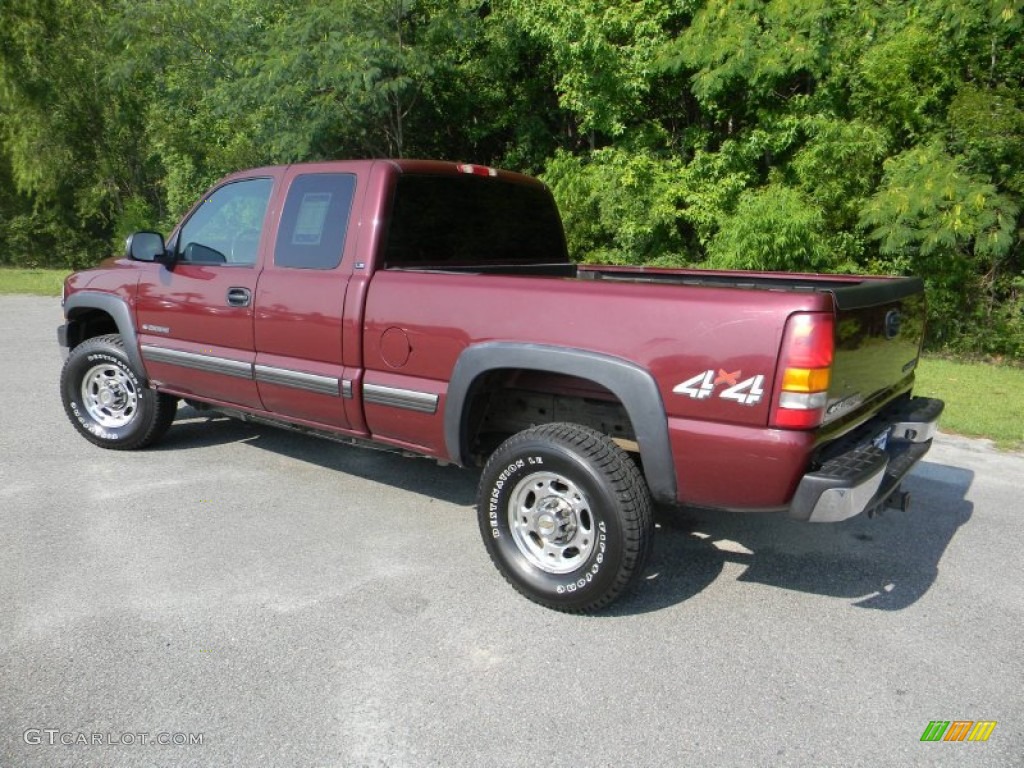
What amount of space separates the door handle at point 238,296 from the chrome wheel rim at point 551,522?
207 centimetres

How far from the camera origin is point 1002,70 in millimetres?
9617

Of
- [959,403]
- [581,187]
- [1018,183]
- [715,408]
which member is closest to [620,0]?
[581,187]

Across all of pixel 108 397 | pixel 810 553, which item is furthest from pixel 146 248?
pixel 810 553

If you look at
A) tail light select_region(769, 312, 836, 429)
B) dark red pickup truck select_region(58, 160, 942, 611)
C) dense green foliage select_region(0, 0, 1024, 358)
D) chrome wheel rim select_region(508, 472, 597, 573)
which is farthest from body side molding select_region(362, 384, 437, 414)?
dense green foliage select_region(0, 0, 1024, 358)

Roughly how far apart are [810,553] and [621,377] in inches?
67.8

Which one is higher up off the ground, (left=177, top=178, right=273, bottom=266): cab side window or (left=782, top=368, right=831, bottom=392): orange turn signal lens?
(left=177, top=178, right=273, bottom=266): cab side window

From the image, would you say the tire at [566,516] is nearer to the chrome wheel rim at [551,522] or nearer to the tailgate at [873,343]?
the chrome wheel rim at [551,522]

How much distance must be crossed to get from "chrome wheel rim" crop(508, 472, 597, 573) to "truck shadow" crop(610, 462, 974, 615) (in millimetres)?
329

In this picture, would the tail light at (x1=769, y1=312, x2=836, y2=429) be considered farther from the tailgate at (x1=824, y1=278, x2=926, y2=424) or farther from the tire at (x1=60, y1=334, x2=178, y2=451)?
the tire at (x1=60, y1=334, x2=178, y2=451)

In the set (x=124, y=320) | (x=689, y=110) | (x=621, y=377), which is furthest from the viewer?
(x=689, y=110)

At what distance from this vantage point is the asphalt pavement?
102 inches

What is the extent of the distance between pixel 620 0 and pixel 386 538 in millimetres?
10490
